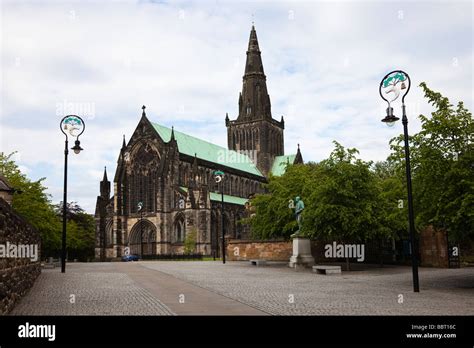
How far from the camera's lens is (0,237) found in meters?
9.68

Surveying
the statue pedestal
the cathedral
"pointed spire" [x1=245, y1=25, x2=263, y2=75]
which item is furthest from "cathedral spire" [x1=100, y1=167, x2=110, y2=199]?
the statue pedestal

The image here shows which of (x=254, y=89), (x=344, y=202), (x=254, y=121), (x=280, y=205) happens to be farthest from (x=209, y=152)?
(x=344, y=202)

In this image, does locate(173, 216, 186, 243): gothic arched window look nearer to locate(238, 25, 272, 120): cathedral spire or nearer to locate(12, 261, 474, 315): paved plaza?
locate(238, 25, 272, 120): cathedral spire

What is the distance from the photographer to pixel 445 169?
16.8 metres

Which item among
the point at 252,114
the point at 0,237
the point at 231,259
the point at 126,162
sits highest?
the point at 252,114

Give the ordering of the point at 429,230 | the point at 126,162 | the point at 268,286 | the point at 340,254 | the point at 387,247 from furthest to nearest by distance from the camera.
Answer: the point at 126,162, the point at 387,247, the point at 340,254, the point at 429,230, the point at 268,286

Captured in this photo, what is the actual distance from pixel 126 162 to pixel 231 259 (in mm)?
31813

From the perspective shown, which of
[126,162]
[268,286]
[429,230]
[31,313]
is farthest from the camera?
[126,162]

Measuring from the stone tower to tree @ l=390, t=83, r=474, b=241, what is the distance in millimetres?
76114

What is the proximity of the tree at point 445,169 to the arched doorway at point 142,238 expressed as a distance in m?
54.6

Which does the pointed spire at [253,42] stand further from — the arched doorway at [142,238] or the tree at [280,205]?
the tree at [280,205]

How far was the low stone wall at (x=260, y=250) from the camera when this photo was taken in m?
41.6
